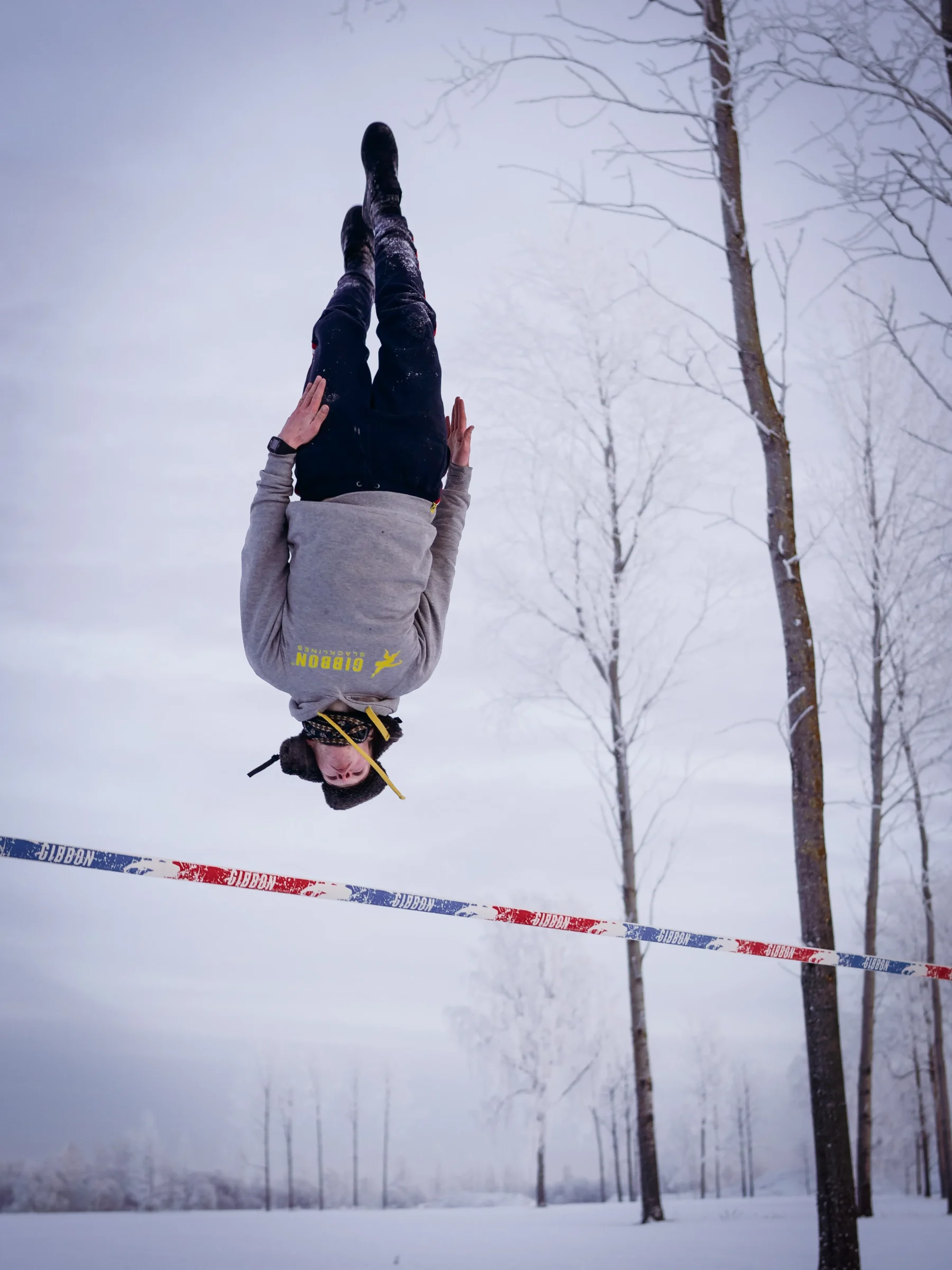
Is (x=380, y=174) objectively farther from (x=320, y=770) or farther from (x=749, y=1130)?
(x=749, y=1130)

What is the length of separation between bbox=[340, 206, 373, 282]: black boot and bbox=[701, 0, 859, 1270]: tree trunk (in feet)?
6.72

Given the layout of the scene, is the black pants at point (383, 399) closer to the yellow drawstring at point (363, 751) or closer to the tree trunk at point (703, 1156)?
the yellow drawstring at point (363, 751)

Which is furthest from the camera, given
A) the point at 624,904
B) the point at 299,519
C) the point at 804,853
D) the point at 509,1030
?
the point at 509,1030

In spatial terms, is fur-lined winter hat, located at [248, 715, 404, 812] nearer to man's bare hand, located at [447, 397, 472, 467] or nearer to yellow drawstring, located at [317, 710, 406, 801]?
yellow drawstring, located at [317, 710, 406, 801]

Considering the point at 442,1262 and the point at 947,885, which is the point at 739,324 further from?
the point at 947,885

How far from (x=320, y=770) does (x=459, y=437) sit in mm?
1020

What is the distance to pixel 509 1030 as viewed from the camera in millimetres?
10453

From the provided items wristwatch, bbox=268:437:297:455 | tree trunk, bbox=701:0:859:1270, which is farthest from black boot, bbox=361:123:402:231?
tree trunk, bbox=701:0:859:1270

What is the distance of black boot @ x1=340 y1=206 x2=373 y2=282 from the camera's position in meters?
2.96

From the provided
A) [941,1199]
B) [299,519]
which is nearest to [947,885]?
[941,1199]

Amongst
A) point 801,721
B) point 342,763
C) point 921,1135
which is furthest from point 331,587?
point 921,1135

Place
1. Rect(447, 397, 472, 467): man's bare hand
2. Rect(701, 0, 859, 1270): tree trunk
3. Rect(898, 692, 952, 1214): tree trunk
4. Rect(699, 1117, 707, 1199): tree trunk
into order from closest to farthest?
Rect(447, 397, 472, 467): man's bare hand < Rect(701, 0, 859, 1270): tree trunk < Rect(898, 692, 952, 1214): tree trunk < Rect(699, 1117, 707, 1199): tree trunk

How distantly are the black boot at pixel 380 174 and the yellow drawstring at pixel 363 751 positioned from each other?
148cm

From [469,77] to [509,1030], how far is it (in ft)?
30.3
